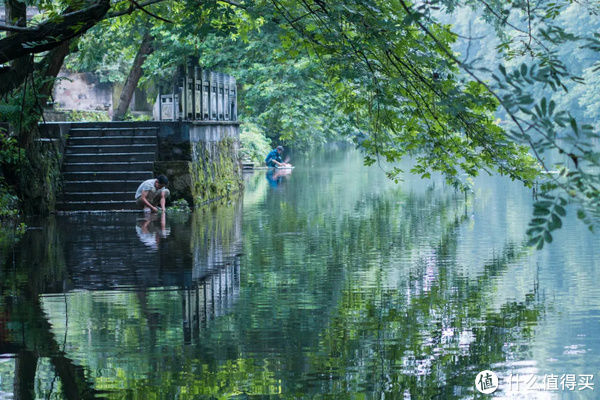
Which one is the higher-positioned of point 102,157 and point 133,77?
point 133,77

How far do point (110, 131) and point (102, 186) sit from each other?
5.94 ft

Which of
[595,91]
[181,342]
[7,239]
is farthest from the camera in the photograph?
[595,91]

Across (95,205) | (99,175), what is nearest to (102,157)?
(99,175)

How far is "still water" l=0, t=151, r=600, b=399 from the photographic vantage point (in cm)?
724

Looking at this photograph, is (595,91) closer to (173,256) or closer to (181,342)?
(173,256)

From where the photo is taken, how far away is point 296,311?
9.98 metres

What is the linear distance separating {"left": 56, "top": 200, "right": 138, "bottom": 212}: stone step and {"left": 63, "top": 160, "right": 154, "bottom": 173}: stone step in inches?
37.0

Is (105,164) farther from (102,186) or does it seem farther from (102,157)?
(102,186)

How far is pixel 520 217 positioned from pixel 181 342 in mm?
13141

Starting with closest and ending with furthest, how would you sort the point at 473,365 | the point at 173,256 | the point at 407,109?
1. the point at 473,365
2. the point at 407,109
3. the point at 173,256

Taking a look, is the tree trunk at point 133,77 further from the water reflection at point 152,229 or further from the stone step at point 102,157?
the water reflection at point 152,229

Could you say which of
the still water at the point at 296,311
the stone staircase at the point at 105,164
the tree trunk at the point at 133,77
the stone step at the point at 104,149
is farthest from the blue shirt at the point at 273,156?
the still water at the point at 296,311

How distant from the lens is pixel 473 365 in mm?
7582

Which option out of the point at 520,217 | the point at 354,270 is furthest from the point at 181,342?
the point at 520,217
